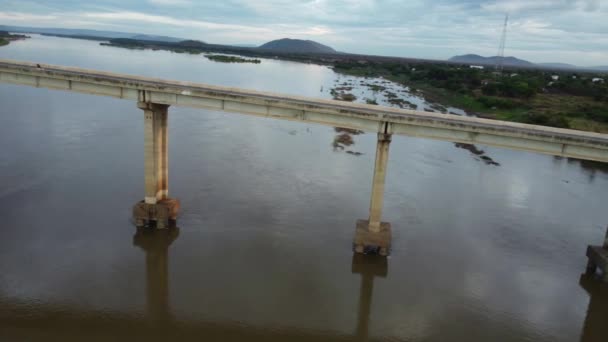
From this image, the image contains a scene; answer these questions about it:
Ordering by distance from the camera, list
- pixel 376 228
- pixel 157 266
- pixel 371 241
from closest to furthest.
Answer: pixel 157 266 < pixel 371 241 < pixel 376 228

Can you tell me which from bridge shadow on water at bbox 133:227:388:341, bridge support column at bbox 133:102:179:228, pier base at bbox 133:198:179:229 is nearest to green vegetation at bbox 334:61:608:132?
bridge shadow on water at bbox 133:227:388:341

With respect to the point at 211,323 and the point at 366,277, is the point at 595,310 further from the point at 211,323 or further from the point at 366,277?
the point at 211,323

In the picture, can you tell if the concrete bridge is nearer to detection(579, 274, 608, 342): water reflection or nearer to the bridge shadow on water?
the bridge shadow on water

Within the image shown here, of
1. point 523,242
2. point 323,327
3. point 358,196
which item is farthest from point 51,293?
point 523,242

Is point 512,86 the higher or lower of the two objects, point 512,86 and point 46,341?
the higher

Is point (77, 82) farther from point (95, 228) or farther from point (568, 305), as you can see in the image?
point (568, 305)

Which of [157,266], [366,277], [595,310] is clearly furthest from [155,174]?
[595,310]
